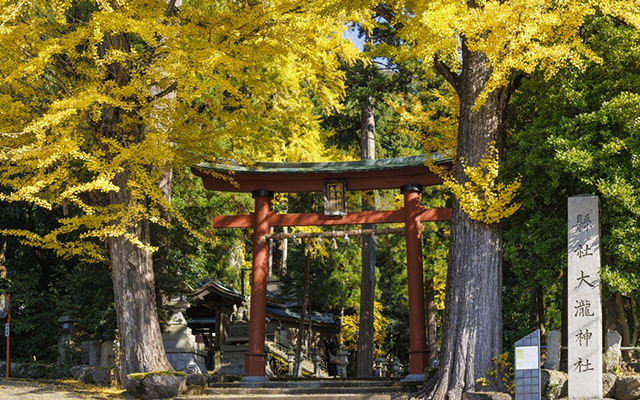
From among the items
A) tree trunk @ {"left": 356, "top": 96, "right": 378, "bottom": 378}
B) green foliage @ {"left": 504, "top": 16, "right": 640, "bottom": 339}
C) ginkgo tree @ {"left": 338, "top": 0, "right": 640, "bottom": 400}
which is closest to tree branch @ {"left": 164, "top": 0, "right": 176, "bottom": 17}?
ginkgo tree @ {"left": 338, "top": 0, "right": 640, "bottom": 400}

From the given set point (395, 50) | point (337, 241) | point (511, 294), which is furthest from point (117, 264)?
point (337, 241)

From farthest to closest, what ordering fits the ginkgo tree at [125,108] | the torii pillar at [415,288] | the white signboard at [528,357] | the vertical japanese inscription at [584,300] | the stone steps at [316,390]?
the torii pillar at [415,288]
the stone steps at [316,390]
the ginkgo tree at [125,108]
the vertical japanese inscription at [584,300]
the white signboard at [528,357]

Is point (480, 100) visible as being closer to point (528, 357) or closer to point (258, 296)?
point (528, 357)

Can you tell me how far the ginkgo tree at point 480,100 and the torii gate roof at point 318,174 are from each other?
327cm

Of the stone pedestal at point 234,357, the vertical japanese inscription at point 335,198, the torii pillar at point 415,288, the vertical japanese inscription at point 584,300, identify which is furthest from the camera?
the stone pedestal at point 234,357

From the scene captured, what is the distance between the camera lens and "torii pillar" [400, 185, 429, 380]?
1362 cm

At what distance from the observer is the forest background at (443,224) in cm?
980

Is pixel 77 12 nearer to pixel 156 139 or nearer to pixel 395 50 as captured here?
pixel 156 139

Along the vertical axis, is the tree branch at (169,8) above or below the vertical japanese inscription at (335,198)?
above

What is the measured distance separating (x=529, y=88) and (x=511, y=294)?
5.78m

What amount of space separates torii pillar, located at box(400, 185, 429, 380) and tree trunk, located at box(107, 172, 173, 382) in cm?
454

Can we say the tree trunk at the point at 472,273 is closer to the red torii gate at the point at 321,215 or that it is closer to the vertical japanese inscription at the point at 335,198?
the red torii gate at the point at 321,215

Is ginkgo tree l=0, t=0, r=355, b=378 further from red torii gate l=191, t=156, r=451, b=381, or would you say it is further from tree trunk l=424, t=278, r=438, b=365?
tree trunk l=424, t=278, r=438, b=365

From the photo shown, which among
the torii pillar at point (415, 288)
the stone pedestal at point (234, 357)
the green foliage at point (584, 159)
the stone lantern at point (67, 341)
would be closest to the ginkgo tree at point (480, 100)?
the green foliage at point (584, 159)
